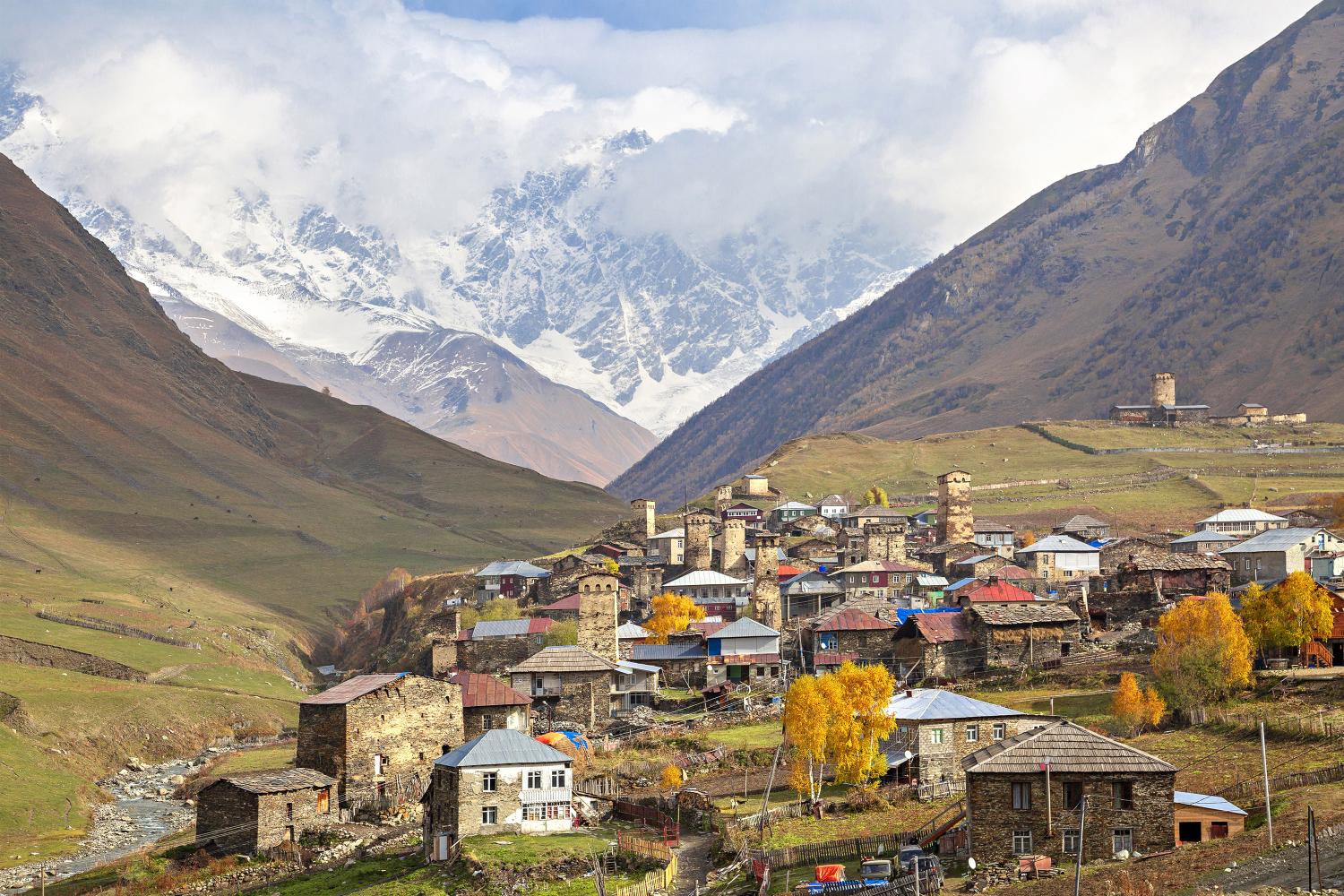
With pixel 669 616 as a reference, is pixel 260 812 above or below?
below

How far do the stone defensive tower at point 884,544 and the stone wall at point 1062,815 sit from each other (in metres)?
79.7

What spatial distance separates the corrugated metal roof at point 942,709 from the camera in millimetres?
64562

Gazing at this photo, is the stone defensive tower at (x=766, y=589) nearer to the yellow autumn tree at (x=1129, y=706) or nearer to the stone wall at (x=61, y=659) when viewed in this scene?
the yellow autumn tree at (x=1129, y=706)

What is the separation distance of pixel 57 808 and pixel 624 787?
3341cm

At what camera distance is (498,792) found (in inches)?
2355

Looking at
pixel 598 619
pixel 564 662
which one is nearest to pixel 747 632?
pixel 598 619

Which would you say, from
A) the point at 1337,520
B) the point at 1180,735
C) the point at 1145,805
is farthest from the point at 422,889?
the point at 1337,520

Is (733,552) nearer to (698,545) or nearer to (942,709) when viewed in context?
(698,545)

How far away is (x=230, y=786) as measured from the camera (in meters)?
66.2

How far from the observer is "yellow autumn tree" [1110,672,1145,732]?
220 feet

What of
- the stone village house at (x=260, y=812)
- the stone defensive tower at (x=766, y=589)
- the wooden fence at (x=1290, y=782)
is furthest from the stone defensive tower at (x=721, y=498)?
the wooden fence at (x=1290, y=782)

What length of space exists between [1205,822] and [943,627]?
136 ft

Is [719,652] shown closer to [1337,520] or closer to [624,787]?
[624,787]

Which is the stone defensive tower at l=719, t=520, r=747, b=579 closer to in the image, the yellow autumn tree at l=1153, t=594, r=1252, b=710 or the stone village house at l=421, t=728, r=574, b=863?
the yellow autumn tree at l=1153, t=594, r=1252, b=710
